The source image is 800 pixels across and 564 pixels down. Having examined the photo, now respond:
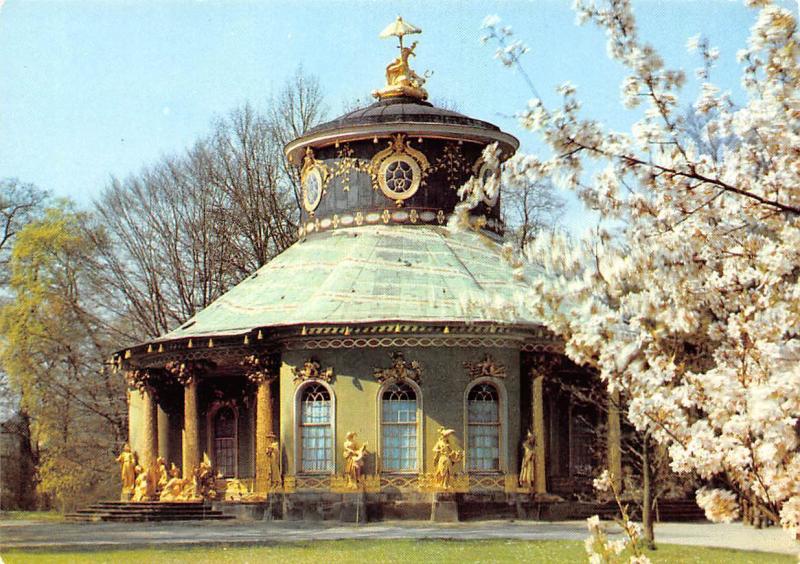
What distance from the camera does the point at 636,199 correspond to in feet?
30.3

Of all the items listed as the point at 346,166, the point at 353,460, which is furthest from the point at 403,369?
the point at 346,166

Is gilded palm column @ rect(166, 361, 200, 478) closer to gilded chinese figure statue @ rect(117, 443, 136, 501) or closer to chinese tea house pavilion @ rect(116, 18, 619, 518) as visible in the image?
chinese tea house pavilion @ rect(116, 18, 619, 518)

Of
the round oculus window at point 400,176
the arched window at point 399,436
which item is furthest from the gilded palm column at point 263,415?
the round oculus window at point 400,176

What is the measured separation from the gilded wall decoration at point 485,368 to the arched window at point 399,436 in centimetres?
121

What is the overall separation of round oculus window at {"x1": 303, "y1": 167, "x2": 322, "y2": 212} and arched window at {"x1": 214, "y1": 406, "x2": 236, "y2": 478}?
5.33 meters

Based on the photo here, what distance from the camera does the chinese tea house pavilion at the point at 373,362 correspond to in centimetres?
2706

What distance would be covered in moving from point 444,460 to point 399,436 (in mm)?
1063

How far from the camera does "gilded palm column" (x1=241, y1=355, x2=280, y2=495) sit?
27953mm

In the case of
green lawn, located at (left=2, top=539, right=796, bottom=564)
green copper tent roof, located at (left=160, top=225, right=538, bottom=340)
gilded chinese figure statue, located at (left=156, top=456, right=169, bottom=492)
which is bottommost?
green lawn, located at (left=2, top=539, right=796, bottom=564)

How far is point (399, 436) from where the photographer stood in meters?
27.2

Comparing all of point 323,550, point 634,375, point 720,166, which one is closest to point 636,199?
point 720,166

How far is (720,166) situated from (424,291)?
19.5 metres

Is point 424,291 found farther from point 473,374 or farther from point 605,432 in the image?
point 605,432

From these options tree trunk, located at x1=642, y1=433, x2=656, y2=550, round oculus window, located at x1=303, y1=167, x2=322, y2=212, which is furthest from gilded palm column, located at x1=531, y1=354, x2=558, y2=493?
round oculus window, located at x1=303, y1=167, x2=322, y2=212
